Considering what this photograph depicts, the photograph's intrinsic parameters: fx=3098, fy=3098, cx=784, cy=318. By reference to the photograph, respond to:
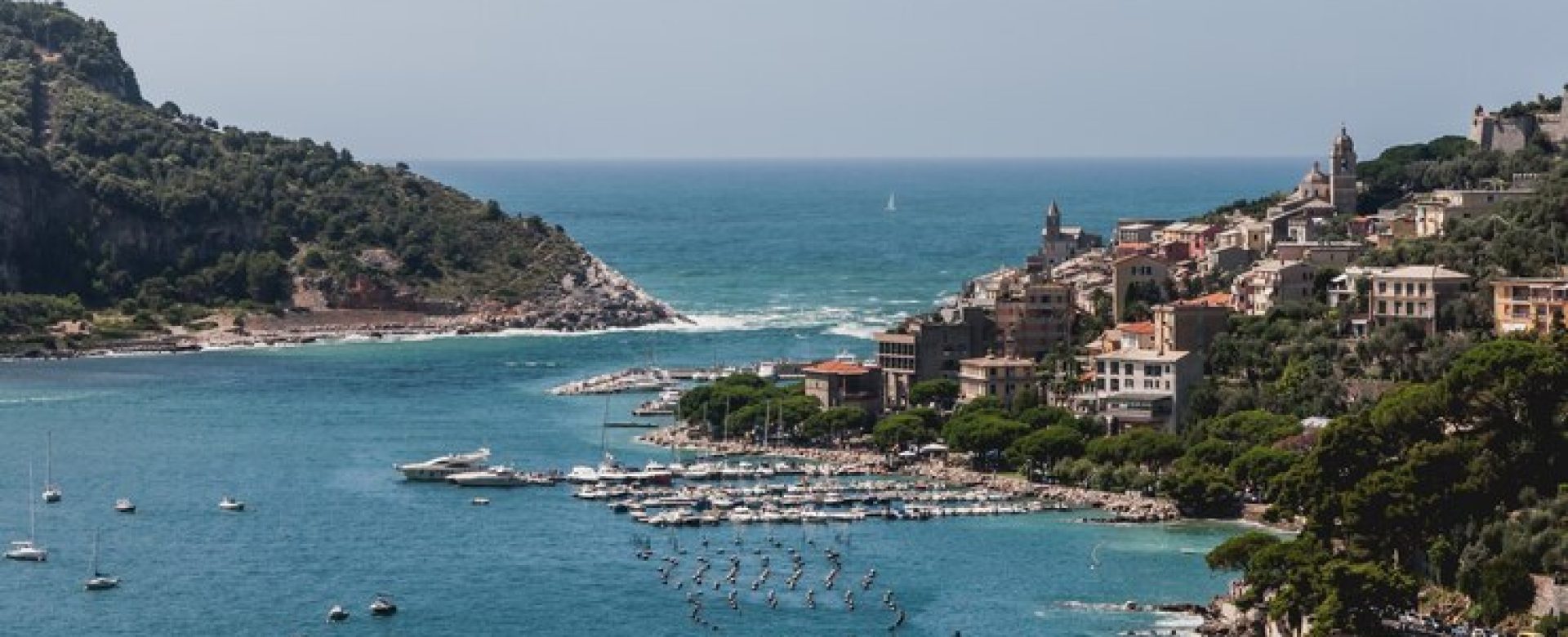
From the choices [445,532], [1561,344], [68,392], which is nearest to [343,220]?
[68,392]

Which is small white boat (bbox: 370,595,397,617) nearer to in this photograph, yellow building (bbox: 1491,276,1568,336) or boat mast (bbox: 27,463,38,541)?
boat mast (bbox: 27,463,38,541)

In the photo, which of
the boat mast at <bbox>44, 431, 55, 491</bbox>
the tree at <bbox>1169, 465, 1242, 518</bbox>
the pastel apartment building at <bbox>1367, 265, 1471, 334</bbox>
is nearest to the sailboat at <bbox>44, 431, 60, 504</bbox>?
the boat mast at <bbox>44, 431, 55, 491</bbox>

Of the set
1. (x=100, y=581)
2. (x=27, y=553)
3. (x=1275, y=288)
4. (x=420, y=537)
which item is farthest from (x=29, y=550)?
(x=1275, y=288)

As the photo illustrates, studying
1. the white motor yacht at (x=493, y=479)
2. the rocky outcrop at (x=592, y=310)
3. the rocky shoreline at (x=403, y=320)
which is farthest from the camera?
the rocky outcrop at (x=592, y=310)

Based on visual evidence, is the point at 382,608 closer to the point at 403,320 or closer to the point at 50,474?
the point at 50,474

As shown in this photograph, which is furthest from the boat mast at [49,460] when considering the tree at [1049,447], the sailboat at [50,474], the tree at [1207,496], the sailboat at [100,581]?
the tree at [1207,496]

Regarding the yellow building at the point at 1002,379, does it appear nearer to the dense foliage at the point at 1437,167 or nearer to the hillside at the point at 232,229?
the dense foliage at the point at 1437,167

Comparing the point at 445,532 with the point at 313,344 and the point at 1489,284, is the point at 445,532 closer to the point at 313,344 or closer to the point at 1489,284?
the point at 1489,284
